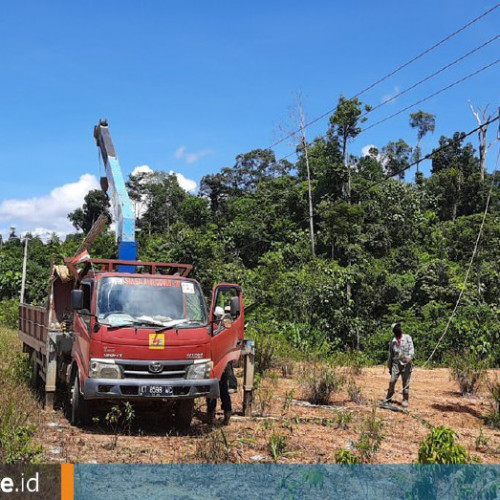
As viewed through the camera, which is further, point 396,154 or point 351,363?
point 396,154

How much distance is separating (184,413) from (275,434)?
1461mm

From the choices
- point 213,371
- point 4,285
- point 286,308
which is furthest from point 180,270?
point 4,285

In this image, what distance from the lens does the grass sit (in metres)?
6.07

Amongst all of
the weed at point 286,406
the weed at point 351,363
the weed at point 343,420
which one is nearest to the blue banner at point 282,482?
the weed at point 343,420

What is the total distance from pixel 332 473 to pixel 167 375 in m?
2.68

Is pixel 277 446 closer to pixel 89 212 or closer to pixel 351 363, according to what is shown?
pixel 351 363

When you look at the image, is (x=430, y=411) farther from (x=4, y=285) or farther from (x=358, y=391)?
(x=4, y=285)

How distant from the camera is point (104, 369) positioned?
26.5 feet

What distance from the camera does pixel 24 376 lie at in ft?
38.2

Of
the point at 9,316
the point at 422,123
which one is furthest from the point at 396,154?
the point at 9,316

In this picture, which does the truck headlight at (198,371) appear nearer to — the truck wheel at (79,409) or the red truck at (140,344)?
the red truck at (140,344)

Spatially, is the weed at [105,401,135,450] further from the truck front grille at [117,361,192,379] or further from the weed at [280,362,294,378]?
the weed at [280,362,294,378]

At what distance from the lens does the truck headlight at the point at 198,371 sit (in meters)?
8.36

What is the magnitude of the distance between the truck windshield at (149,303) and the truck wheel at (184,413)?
112 centimetres
